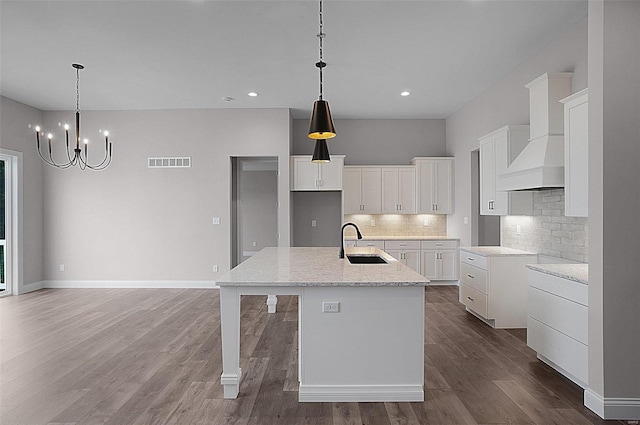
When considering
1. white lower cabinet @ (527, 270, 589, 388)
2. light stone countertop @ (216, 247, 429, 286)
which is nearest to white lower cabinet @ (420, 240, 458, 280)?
light stone countertop @ (216, 247, 429, 286)

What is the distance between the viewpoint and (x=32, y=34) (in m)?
3.90

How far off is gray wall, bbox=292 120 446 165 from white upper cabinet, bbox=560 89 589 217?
420 cm

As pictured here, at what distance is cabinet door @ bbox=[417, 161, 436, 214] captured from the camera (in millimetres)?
7125

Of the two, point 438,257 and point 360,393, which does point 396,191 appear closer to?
point 438,257

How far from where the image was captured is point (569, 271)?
314cm

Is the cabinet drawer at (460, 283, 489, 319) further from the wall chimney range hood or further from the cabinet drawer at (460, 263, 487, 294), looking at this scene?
the wall chimney range hood

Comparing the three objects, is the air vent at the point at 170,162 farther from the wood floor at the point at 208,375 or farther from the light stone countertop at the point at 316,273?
the light stone countertop at the point at 316,273

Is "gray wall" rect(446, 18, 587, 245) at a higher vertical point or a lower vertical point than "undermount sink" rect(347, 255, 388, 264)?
higher

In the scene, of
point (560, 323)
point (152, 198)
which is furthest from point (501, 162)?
point (152, 198)

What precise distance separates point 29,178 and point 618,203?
782 centimetres

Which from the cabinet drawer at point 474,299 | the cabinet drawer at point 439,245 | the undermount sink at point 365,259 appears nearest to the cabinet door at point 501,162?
the cabinet drawer at point 474,299

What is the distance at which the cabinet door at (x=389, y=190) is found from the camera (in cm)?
716

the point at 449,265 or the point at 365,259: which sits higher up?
the point at 365,259

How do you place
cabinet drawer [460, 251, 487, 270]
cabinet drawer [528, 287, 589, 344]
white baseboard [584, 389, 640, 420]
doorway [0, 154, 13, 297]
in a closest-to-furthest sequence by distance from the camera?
white baseboard [584, 389, 640, 420] → cabinet drawer [528, 287, 589, 344] → cabinet drawer [460, 251, 487, 270] → doorway [0, 154, 13, 297]
